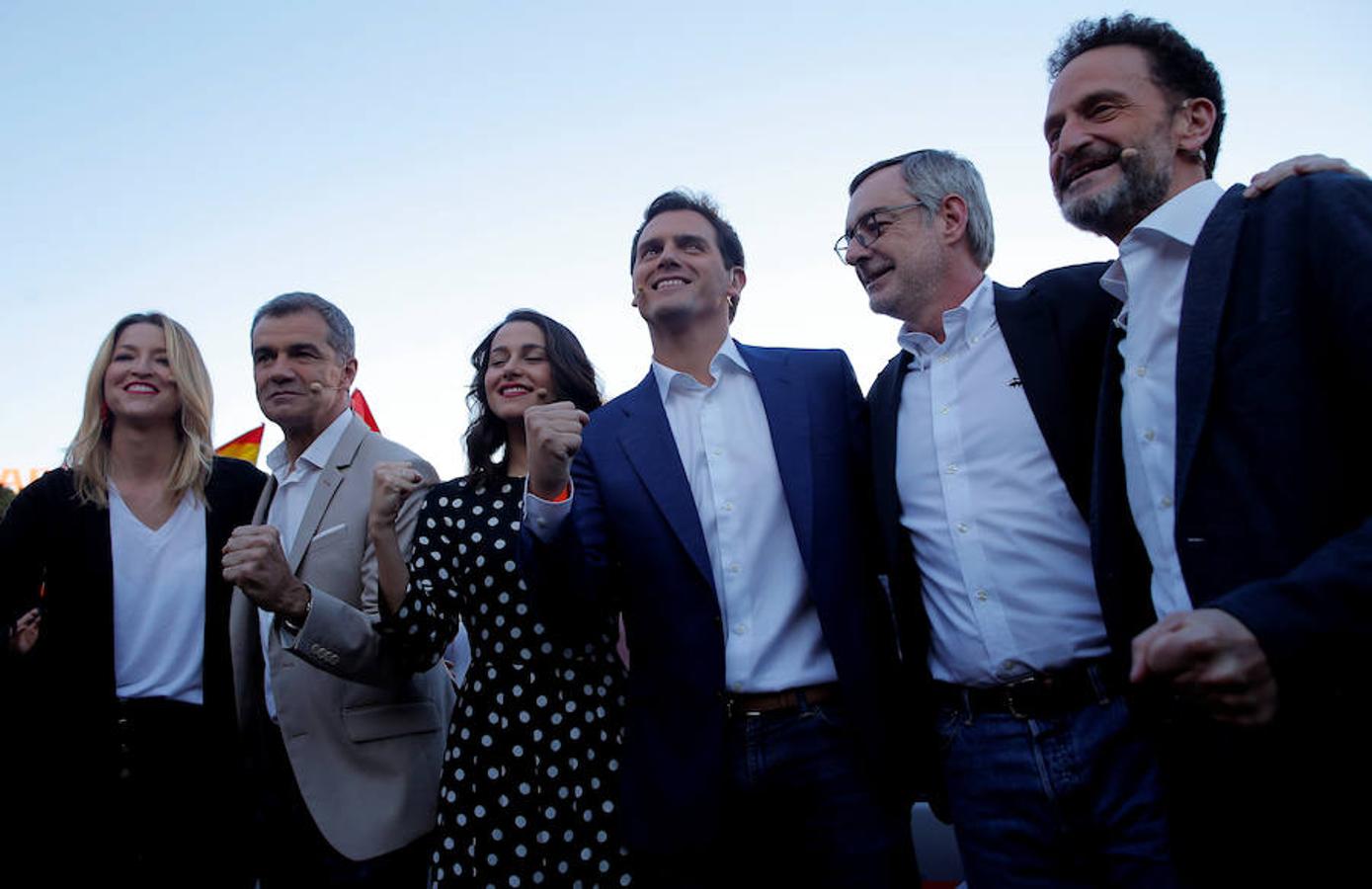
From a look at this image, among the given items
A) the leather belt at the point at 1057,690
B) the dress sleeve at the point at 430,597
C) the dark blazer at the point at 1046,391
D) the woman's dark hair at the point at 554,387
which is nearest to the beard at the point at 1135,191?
the dark blazer at the point at 1046,391

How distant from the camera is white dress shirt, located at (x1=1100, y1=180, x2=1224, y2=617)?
1701 mm

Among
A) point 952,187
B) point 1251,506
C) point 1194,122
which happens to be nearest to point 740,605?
point 1251,506

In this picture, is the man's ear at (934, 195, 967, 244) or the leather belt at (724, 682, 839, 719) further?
the man's ear at (934, 195, 967, 244)

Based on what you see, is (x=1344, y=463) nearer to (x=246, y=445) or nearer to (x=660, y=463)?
(x=660, y=463)

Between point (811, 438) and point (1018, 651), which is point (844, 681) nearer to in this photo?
point (1018, 651)

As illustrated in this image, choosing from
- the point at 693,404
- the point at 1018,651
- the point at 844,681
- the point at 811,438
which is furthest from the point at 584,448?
the point at 1018,651

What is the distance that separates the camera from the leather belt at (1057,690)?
1929 millimetres

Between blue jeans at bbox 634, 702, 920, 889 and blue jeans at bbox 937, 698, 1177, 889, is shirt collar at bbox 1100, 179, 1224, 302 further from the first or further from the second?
blue jeans at bbox 634, 702, 920, 889

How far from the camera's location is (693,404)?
8.84ft

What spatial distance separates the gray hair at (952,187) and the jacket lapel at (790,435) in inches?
26.4

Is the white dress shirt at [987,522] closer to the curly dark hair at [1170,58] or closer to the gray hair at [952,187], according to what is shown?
the gray hair at [952,187]

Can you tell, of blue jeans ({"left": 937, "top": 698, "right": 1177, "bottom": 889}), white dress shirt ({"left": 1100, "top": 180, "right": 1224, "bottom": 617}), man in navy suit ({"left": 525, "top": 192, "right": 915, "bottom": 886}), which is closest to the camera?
white dress shirt ({"left": 1100, "top": 180, "right": 1224, "bottom": 617})

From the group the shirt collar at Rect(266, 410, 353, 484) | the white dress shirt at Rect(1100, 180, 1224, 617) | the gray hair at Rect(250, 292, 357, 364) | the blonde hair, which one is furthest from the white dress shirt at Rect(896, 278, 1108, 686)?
the blonde hair

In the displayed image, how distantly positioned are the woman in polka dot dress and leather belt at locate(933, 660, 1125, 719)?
3.86 feet
